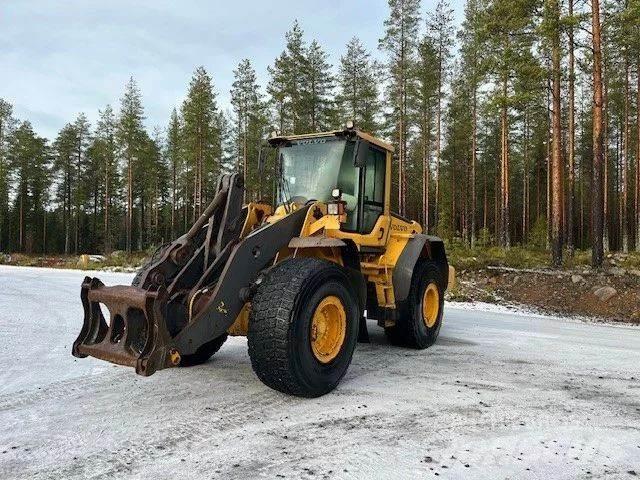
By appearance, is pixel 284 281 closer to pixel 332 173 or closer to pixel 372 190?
pixel 332 173

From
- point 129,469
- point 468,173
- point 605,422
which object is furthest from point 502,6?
A: point 468,173

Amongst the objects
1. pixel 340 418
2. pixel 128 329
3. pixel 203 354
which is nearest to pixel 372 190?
pixel 203 354

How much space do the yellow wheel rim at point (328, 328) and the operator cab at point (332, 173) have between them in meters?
1.27

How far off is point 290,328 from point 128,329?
4.25 ft

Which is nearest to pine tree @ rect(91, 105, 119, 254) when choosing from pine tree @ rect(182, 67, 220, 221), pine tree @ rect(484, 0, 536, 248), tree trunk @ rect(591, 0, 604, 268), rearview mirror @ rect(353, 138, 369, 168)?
pine tree @ rect(182, 67, 220, 221)

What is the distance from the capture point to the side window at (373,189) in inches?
235

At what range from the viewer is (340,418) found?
150 inches

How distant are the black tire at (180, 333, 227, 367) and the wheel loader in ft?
0.05

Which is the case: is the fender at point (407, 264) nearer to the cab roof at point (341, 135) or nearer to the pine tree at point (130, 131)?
the cab roof at point (341, 135)

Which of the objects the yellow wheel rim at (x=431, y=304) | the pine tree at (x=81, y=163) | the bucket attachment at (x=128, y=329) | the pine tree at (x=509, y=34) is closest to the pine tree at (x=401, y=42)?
the pine tree at (x=509, y=34)

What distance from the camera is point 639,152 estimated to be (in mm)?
27797

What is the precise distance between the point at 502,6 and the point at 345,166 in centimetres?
1625

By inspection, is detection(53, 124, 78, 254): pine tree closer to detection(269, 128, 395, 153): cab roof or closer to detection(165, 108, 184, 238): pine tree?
detection(165, 108, 184, 238): pine tree

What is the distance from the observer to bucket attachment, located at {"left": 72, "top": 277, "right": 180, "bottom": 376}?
3.70 m
